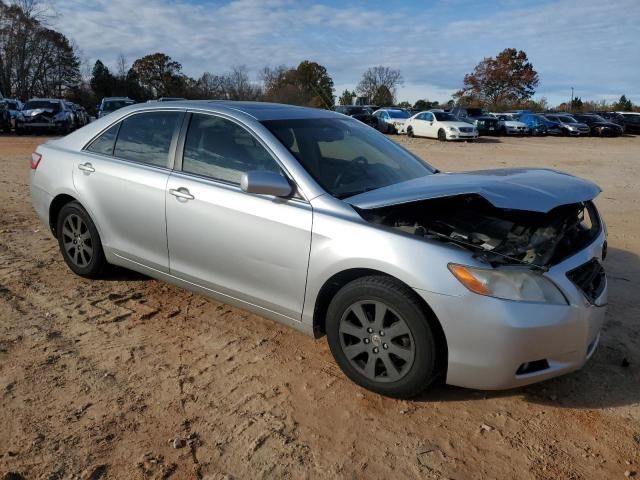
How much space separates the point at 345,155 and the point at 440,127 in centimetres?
2406

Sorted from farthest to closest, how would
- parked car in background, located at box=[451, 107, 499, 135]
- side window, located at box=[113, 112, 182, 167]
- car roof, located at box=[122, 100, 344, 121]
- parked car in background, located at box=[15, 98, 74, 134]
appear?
parked car in background, located at box=[451, 107, 499, 135]
parked car in background, located at box=[15, 98, 74, 134]
side window, located at box=[113, 112, 182, 167]
car roof, located at box=[122, 100, 344, 121]

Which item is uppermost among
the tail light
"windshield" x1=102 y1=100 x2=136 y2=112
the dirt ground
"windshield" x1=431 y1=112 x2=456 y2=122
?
the tail light

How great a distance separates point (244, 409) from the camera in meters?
3.11

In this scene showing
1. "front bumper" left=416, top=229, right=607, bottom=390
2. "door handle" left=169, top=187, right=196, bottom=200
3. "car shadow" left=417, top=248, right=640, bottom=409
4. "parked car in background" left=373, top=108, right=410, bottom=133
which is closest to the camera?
"front bumper" left=416, top=229, right=607, bottom=390

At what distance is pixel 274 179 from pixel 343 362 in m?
1.19

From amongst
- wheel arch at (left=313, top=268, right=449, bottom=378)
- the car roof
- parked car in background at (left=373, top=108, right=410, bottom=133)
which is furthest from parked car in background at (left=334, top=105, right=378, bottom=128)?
wheel arch at (left=313, top=268, right=449, bottom=378)

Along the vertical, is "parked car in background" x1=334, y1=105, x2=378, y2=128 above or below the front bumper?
below

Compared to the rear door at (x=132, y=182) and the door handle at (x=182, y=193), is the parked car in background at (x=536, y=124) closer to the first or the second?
the rear door at (x=132, y=182)

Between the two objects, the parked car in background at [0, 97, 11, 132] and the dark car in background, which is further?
the dark car in background

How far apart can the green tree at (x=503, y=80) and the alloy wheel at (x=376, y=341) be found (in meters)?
68.3

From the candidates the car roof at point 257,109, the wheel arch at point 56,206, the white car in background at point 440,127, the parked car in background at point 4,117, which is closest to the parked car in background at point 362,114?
the white car in background at point 440,127

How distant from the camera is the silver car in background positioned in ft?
9.64

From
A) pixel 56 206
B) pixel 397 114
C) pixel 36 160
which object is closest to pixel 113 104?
pixel 397 114

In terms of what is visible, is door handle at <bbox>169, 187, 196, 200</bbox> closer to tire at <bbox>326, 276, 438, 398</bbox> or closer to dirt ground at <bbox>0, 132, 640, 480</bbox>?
dirt ground at <bbox>0, 132, 640, 480</bbox>
